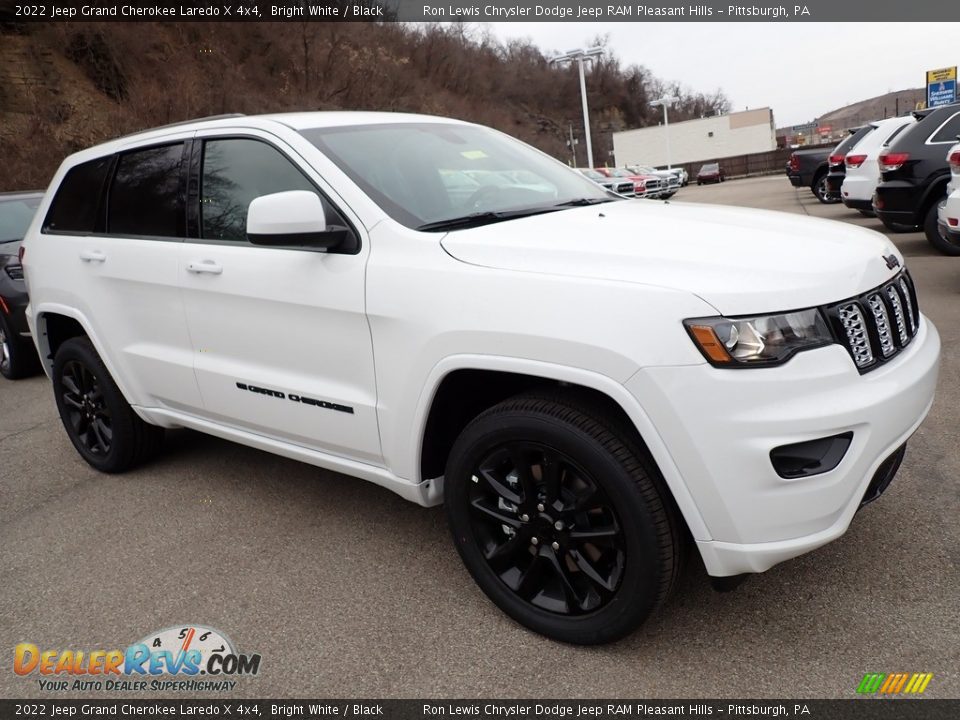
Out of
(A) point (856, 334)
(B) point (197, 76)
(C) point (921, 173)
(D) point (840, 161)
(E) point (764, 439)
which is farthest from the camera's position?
(B) point (197, 76)

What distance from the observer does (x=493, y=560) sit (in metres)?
2.55

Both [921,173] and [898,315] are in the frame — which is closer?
[898,315]

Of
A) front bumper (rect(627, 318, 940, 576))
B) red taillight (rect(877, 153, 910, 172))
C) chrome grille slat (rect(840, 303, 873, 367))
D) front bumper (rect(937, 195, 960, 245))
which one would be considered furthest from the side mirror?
red taillight (rect(877, 153, 910, 172))

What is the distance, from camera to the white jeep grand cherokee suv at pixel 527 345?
2023mm

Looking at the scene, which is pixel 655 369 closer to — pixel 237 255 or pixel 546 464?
pixel 546 464

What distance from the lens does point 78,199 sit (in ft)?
13.4

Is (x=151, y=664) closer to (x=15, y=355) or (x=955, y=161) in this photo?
(x=15, y=355)

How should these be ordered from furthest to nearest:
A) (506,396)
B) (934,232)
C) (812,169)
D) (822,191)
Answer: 1. (812,169)
2. (822,191)
3. (934,232)
4. (506,396)

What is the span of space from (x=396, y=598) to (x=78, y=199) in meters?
2.89

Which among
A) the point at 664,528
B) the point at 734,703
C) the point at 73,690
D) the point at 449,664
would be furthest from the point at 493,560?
the point at 73,690

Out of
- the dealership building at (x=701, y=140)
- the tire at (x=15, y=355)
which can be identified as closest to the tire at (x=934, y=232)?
the tire at (x=15, y=355)

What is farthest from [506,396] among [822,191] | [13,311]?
[822,191]

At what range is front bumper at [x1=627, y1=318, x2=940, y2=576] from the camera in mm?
1974

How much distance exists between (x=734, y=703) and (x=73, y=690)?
213 cm
